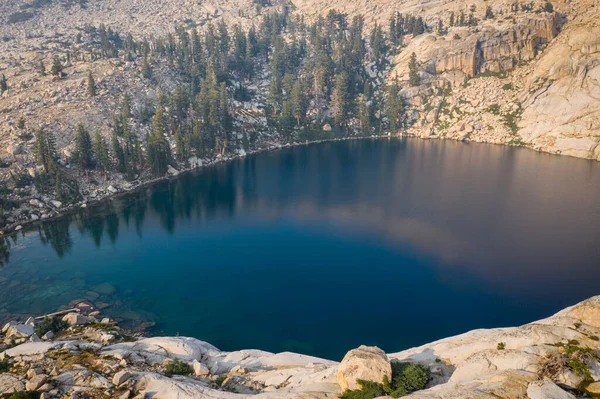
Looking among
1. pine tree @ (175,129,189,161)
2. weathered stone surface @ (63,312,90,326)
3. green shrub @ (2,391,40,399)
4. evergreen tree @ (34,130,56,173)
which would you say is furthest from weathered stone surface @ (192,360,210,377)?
pine tree @ (175,129,189,161)

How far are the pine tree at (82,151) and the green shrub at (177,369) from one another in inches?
3400

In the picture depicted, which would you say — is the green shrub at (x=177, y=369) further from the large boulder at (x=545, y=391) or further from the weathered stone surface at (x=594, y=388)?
the weathered stone surface at (x=594, y=388)

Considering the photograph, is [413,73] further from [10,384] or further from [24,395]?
[24,395]

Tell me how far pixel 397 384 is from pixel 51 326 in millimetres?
40559

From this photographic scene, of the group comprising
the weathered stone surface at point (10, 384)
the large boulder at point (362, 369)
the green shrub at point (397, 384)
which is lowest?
the weathered stone surface at point (10, 384)

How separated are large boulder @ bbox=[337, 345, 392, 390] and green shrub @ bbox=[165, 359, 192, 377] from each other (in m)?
14.2

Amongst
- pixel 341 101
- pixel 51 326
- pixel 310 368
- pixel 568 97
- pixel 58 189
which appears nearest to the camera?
pixel 310 368

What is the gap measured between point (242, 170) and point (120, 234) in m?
50.6

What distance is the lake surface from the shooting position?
5069 cm

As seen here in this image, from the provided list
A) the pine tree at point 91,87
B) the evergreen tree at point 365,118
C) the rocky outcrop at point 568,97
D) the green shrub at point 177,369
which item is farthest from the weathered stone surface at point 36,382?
the evergreen tree at point 365,118

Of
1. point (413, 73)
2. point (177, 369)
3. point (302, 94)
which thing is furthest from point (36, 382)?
point (413, 73)

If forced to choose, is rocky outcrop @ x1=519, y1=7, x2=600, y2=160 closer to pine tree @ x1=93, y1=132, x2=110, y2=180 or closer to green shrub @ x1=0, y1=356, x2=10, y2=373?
pine tree @ x1=93, y1=132, x2=110, y2=180

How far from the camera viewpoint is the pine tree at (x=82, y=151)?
4016 inches

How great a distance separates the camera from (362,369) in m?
26.4
